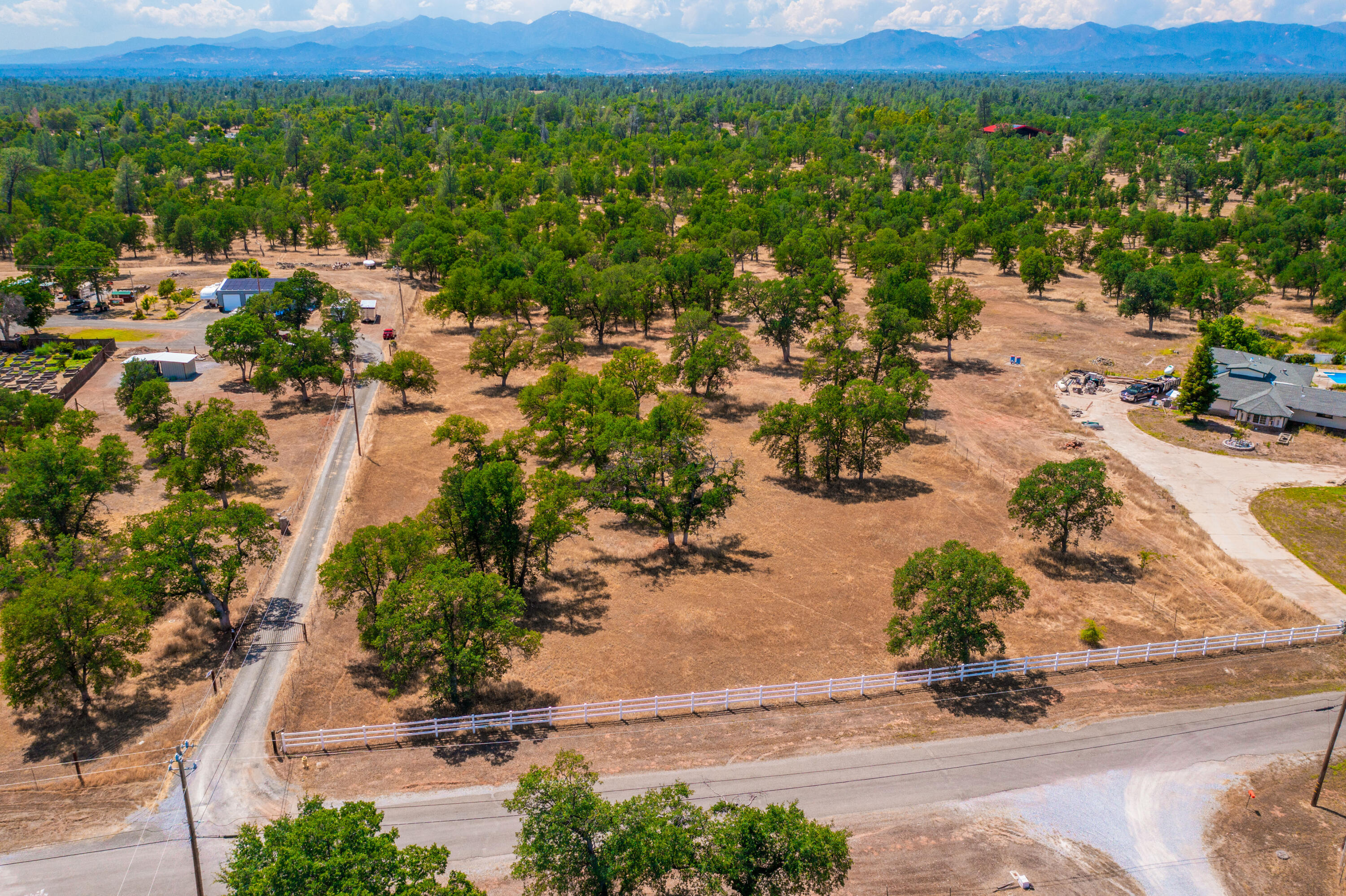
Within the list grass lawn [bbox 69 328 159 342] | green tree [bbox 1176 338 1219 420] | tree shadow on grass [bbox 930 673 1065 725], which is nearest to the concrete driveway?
green tree [bbox 1176 338 1219 420]

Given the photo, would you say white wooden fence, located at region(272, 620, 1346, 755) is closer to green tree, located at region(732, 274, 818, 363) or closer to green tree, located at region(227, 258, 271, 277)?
green tree, located at region(732, 274, 818, 363)

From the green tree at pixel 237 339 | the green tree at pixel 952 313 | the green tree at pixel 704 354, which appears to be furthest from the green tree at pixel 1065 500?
the green tree at pixel 237 339

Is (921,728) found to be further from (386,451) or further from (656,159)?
(656,159)

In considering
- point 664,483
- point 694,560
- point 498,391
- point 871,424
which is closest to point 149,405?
point 498,391

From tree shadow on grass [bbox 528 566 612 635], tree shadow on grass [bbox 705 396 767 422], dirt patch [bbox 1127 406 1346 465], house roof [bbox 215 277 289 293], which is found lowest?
tree shadow on grass [bbox 528 566 612 635]

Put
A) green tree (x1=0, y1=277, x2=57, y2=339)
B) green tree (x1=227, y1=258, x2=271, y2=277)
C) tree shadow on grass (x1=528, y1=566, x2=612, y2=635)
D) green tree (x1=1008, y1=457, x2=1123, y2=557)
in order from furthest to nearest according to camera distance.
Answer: green tree (x1=227, y1=258, x2=271, y2=277) → green tree (x1=0, y1=277, x2=57, y2=339) → green tree (x1=1008, y1=457, x2=1123, y2=557) → tree shadow on grass (x1=528, y1=566, x2=612, y2=635)

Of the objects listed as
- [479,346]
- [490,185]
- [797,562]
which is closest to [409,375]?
[479,346]
